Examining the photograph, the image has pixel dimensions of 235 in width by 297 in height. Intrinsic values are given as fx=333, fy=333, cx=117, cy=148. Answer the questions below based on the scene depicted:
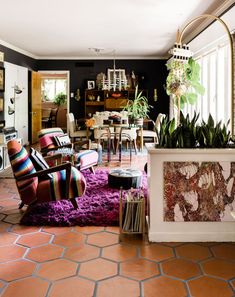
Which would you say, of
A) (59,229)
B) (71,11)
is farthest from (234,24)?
(59,229)

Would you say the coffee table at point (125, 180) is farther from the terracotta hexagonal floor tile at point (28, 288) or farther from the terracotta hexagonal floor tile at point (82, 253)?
the terracotta hexagonal floor tile at point (28, 288)

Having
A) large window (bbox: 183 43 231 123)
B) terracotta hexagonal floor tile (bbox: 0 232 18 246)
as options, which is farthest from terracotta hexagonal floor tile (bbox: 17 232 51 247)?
large window (bbox: 183 43 231 123)

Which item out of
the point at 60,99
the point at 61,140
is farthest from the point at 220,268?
the point at 60,99

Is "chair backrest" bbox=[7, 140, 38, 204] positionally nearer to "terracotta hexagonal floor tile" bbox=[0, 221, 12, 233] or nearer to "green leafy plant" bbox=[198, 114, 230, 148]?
"terracotta hexagonal floor tile" bbox=[0, 221, 12, 233]

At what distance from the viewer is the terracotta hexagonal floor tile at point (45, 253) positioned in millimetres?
2670

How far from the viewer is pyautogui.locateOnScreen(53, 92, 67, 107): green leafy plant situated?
13.5 meters

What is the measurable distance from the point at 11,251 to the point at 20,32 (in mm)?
5239

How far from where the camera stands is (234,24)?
4.48 meters

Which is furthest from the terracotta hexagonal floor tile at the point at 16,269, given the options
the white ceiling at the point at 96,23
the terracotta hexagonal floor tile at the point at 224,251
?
the white ceiling at the point at 96,23

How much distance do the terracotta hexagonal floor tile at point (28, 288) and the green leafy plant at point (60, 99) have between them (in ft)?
38.2

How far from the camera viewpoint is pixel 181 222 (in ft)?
9.86

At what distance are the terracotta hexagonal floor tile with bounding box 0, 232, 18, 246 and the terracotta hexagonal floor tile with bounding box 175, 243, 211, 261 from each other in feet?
4.86

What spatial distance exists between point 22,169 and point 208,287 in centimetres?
210

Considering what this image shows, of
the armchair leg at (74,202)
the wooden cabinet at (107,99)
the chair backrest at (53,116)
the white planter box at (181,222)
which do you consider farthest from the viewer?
the chair backrest at (53,116)
